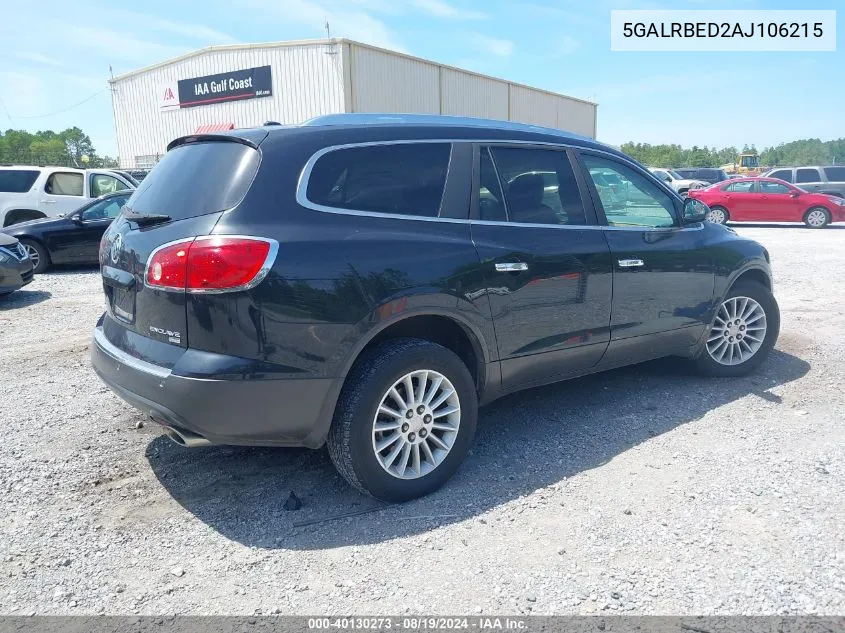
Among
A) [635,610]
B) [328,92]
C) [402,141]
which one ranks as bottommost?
[635,610]

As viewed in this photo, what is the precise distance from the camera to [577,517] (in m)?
3.24

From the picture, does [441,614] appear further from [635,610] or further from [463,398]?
[463,398]

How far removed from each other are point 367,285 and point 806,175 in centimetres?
2364

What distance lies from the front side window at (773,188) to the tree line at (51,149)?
29474 millimetres

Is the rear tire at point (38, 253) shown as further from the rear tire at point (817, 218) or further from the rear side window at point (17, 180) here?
the rear tire at point (817, 218)

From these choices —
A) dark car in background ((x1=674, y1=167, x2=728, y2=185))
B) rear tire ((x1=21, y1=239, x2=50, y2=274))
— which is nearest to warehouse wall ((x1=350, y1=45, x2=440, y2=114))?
dark car in background ((x1=674, y1=167, x2=728, y2=185))

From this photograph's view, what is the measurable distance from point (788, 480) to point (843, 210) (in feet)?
63.0

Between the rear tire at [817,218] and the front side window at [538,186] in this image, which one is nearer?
the front side window at [538,186]

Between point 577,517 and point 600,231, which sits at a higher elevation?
point 600,231

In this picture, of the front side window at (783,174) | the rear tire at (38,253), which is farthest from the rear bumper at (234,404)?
the front side window at (783,174)

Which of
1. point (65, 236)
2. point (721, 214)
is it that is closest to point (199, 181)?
point (65, 236)

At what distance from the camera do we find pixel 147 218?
3244mm

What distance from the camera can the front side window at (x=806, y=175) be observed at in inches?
867

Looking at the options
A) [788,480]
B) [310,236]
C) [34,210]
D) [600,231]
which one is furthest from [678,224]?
[34,210]
